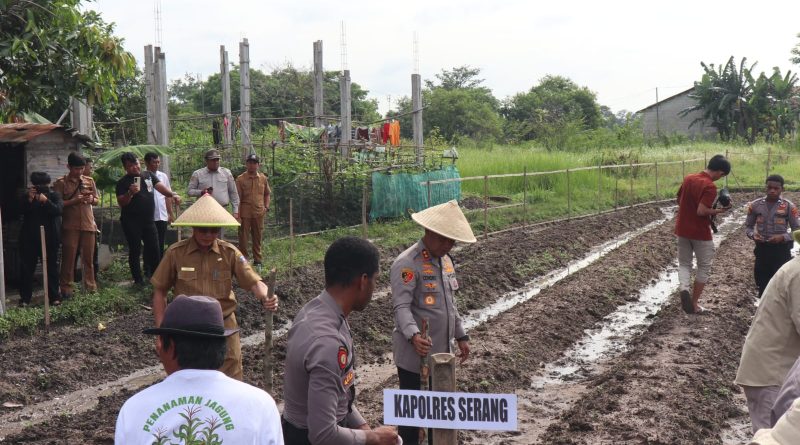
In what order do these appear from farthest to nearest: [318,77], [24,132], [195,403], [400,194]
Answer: [318,77]
[400,194]
[24,132]
[195,403]

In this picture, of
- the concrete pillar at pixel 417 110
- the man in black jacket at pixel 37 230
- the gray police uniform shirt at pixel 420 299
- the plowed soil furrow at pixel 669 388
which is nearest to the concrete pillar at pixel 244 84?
the concrete pillar at pixel 417 110

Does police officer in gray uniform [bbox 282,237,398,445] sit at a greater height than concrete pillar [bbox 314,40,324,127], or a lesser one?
lesser

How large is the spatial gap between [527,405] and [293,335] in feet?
15.1

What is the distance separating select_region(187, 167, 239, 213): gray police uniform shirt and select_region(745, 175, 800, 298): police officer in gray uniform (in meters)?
6.32

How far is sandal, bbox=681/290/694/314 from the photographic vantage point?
10258 millimetres

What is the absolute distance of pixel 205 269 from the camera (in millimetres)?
5602

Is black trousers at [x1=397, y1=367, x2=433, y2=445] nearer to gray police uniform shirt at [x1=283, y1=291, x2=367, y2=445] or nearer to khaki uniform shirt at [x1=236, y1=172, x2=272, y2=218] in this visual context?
gray police uniform shirt at [x1=283, y1=291, x2=367, y2=445]

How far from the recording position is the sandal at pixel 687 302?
1026 cm

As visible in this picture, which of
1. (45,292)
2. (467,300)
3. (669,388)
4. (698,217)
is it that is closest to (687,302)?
(698,217)

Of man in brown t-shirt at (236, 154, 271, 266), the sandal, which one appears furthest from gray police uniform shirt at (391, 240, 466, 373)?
man in brown t-shirt at (236, 154, 271, 266)

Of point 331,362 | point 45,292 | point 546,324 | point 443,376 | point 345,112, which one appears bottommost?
point 546,324

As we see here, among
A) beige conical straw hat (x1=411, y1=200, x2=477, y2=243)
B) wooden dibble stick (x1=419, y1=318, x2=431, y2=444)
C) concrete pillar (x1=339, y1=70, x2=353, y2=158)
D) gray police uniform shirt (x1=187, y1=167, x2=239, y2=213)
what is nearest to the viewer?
wooden dibble stick (x1=419, y1=318, x2=431, y2=444)

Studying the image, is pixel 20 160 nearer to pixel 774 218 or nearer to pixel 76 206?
pixel 76 206

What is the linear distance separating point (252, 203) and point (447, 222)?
25.7 ft
